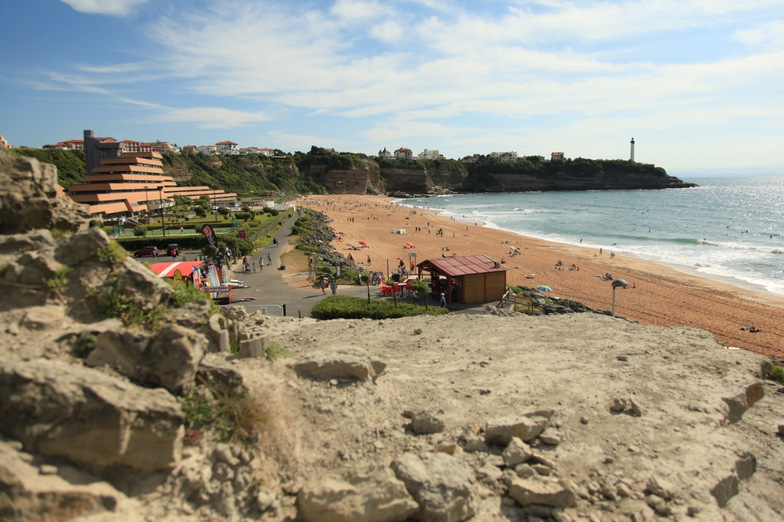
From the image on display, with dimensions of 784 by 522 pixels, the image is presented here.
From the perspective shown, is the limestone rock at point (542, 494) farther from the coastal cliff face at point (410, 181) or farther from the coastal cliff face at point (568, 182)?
the coastal cliff face at point (568, 182)

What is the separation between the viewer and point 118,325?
674 cm

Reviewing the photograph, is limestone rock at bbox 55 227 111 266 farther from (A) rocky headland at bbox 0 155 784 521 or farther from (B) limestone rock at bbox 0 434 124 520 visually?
(B) limestone rock at bbox 0 434 124 520

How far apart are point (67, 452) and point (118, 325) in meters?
1.98

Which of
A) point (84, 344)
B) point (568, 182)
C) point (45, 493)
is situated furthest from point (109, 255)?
point (568, 182)

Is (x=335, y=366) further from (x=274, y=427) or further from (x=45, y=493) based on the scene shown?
(x=45, y=493)

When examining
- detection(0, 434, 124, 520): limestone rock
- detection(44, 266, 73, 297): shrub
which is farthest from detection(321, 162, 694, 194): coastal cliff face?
detection(0, 434, 124, 520): limestone rock

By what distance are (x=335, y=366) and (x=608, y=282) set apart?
32313mm

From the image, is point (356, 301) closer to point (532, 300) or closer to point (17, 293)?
point (532, 300)

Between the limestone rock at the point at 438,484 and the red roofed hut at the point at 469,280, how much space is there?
53.8 ft

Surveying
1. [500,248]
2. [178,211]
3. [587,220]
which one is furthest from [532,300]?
[587,220]

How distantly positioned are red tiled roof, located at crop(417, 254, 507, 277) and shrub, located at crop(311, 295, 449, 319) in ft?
9.01

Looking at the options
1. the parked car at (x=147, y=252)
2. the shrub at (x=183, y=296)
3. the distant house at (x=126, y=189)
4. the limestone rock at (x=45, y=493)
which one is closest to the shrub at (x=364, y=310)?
the shrub at (x=183, y=296)

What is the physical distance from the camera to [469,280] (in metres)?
23.3

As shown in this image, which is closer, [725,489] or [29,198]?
[725,489]
